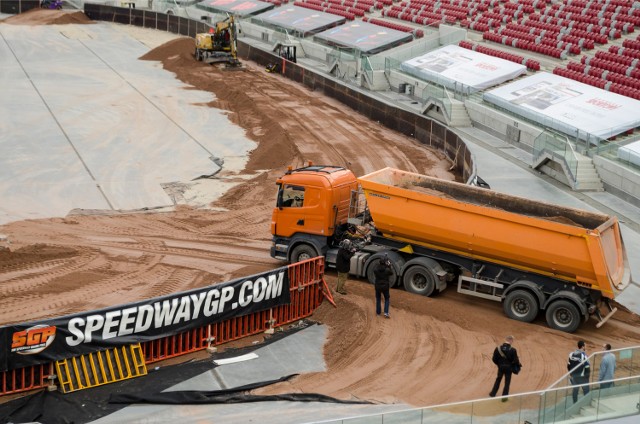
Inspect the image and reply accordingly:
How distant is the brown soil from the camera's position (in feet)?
56.9

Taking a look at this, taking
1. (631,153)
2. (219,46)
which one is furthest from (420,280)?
(219,46)

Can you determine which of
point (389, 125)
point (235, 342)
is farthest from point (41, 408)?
point (389, 125)

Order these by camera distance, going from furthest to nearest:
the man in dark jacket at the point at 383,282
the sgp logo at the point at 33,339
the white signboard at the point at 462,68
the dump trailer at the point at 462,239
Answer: the white signboard at the point at 462,68 → the man in dark jacket at the point at 383,282 → the dump trailer at the point at 462,239 → the sgp logo at the point at 33,339

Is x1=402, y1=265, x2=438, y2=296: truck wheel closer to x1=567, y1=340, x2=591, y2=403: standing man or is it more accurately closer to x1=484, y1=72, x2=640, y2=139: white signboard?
x1=567, y1=340, x2=591, y2=403: standing man

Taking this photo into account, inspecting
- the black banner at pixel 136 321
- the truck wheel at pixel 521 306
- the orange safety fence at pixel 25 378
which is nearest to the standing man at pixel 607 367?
the truck wheel at pixel 521 306

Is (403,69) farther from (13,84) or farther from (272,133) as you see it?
(13,84)

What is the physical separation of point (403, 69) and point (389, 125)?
23.3 ft

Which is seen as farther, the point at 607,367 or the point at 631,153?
the point at 631,153

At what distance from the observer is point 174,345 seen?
17859mm

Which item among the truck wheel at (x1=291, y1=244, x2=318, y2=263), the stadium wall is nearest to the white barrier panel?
the stadium wall

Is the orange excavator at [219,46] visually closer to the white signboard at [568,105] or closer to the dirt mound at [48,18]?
A: the white signboard at [568,105]

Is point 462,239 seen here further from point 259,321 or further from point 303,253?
point 259,321

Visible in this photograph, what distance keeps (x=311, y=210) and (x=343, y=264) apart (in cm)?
178

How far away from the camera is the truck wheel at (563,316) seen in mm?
19281
